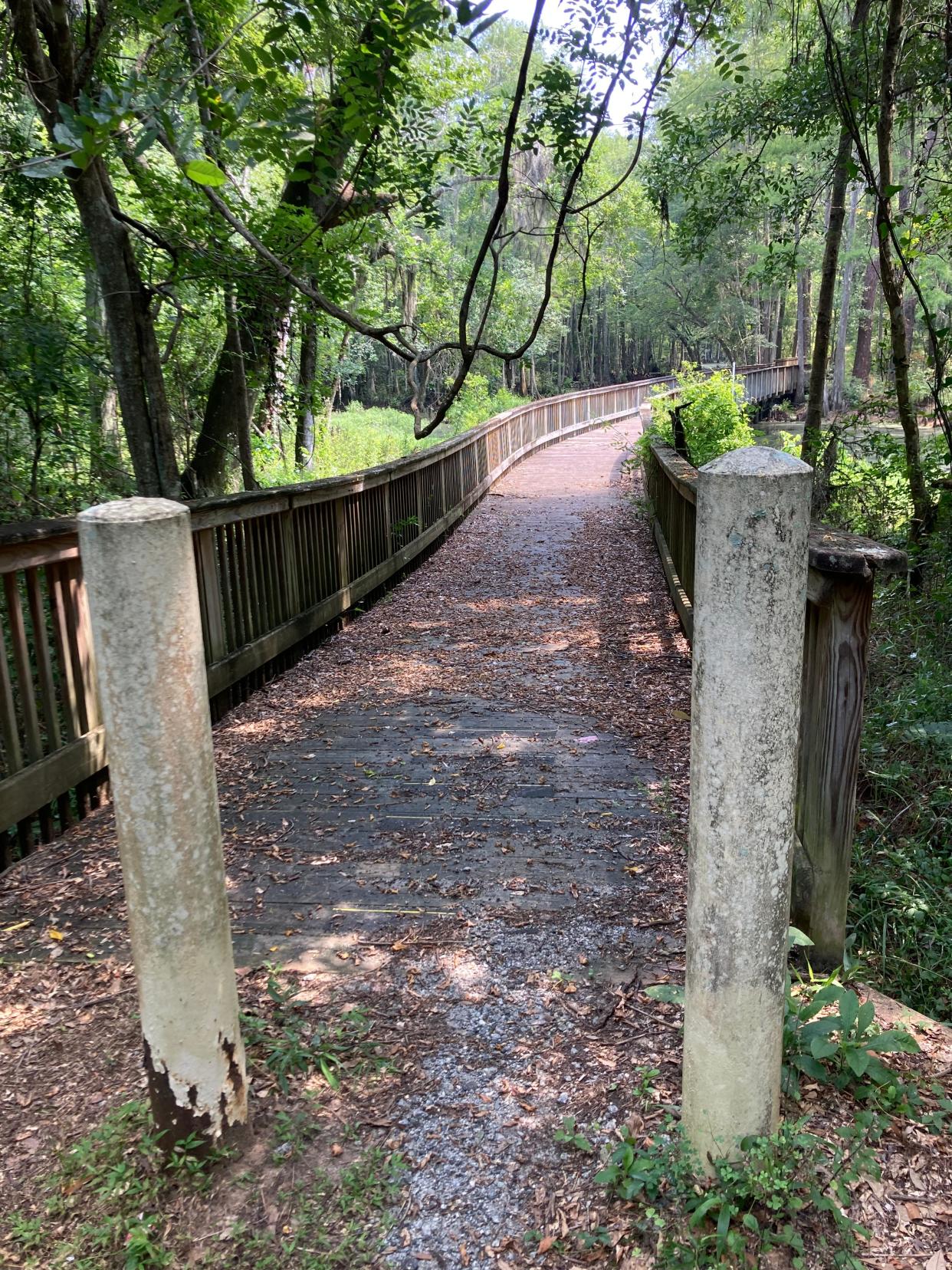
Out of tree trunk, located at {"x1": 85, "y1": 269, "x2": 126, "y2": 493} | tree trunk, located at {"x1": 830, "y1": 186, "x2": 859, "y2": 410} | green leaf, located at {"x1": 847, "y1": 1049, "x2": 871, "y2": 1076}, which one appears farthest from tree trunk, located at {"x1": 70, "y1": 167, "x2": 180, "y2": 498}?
tree trunk, located at {"x1": 830, "y1": 186, "x2": 859, "y2": 410}

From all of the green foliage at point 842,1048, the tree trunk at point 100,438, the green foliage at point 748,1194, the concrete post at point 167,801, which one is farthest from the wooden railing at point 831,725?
the tree trunk at point 100,438

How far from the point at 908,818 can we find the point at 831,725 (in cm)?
161

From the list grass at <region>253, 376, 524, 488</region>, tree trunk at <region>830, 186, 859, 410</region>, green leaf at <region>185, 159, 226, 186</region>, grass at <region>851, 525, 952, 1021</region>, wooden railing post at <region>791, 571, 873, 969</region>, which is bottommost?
grass at <region>851, 525, 952, 1021</region>

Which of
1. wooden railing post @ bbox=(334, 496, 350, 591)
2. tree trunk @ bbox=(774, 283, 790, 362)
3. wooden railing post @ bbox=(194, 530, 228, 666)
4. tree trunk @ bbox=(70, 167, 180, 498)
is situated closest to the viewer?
wooden railing post @ bbox=(194, 530, 228, 666)

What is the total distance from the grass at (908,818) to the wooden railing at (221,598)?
311 centimetres

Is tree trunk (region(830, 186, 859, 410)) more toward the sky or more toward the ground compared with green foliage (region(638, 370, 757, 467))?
more toward the sky

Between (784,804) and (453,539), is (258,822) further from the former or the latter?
(453,539)

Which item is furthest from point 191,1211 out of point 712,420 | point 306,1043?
point 712,420

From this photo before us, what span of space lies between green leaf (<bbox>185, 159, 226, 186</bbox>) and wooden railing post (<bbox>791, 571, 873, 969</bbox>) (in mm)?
1952

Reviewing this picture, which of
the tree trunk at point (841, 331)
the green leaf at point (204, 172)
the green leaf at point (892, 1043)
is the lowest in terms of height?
the green leaf at point (892, 1043)

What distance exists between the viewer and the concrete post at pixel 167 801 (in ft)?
5.69

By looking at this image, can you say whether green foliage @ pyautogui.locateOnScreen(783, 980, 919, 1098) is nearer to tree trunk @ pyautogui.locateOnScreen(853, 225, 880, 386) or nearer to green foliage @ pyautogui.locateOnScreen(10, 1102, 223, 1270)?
green foliage @ pyautogui.locateOnScreen(10, 1102, 223, 1270)

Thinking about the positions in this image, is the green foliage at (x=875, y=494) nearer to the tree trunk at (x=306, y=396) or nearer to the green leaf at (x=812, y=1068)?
the tree trunk at (x=306, y=396)

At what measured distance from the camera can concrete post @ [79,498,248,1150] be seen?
1735 mm
